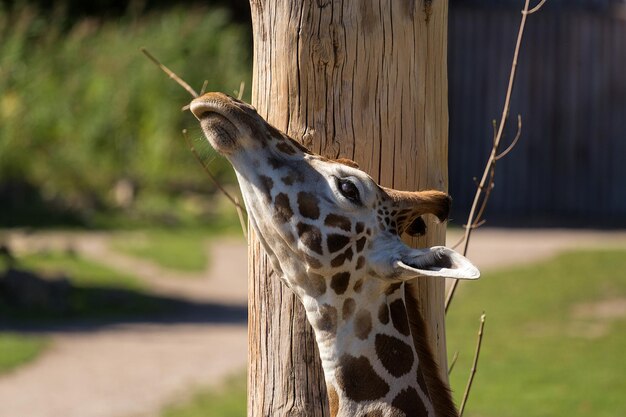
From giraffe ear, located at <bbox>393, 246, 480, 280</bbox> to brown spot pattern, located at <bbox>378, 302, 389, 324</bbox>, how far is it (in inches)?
5.7

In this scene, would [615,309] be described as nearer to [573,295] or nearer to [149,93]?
[573,295]

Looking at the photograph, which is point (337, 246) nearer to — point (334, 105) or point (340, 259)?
point (340, 259)

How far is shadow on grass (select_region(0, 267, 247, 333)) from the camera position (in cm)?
1021

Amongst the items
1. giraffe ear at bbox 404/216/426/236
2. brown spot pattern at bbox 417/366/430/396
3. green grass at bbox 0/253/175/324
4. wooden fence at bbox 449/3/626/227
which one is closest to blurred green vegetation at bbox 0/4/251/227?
green grass at bbox 0/253/175/324

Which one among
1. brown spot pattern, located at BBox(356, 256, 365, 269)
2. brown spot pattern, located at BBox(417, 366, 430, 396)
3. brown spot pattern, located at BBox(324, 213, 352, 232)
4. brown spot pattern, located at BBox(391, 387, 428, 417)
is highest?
brown spot pattern, located at BBox(324, 213, 352, 232)

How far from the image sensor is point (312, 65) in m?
3.08

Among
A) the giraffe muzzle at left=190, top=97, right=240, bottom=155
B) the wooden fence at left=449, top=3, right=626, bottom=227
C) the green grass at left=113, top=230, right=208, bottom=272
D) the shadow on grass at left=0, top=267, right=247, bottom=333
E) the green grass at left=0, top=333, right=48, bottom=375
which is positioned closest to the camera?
the giraffe muzzle at left=190, top=97, right=240, bottom=155

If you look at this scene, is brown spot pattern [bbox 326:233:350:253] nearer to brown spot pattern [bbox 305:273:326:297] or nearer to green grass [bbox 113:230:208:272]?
brown spot pattern [bbox 305:273:326:297]

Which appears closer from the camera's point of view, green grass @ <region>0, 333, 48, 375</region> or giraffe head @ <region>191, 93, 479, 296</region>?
giraffe head @ <region>191, 93, 479, 296</region>

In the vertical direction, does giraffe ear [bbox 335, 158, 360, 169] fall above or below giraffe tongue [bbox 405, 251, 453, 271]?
above

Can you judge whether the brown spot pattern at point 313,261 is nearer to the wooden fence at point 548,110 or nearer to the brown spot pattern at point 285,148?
the brown spot pattern at point 285,148

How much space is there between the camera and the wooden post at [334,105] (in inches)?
121

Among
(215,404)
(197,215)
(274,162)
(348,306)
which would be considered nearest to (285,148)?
(274,162)

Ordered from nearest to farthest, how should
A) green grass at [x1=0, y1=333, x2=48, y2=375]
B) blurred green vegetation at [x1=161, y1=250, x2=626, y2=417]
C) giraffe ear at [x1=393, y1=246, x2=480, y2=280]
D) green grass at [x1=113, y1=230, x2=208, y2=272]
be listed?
giraffe ear at [x1=393, y1=246, x2=480, y2=280], blurred green vegetation at [x1=161, y1=250, x2=626, y2=417], green grass at [x1=0, y1=333, x2=48, y2=375], green grass at [x1=113, y1=230, x2=208, y2=272]
